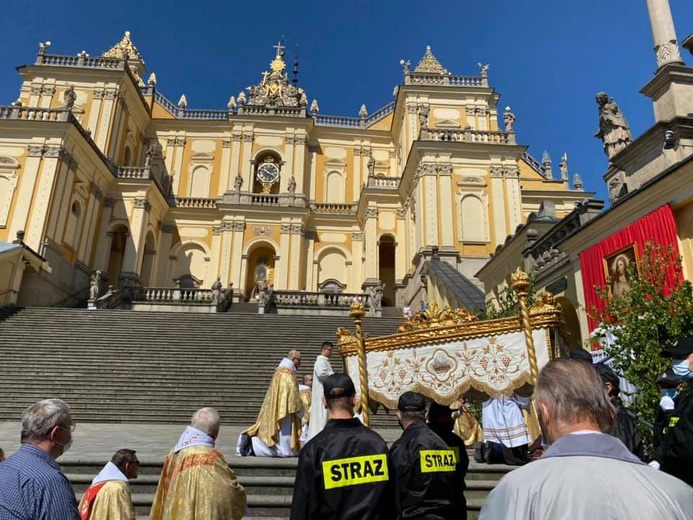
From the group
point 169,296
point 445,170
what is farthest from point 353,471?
point 445,170

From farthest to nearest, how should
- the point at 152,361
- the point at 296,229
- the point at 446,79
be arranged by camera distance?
the point at 446,79
the point at 296,229
the point at 152,361

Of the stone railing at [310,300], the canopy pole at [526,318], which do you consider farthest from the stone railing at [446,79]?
the canopy pole at [526,318]

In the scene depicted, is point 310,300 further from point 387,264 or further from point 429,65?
point 429,65

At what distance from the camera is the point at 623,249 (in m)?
9.17

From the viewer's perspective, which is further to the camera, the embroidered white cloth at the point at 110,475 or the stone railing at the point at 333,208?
the stone railing at the point at 333,208

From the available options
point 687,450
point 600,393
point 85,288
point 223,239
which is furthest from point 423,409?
point 223,239

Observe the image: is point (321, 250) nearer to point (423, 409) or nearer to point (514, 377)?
point (514, 377)

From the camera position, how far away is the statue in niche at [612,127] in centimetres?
1288

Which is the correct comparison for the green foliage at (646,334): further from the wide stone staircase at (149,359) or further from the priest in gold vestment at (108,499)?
the wide stone staircase at (149,359)

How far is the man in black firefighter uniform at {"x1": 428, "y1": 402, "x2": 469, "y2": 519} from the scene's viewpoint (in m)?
3.03

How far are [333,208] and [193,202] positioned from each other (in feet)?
30.6

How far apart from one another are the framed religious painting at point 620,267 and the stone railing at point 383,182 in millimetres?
22690

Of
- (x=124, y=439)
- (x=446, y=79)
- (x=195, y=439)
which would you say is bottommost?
(x=124, y=439)

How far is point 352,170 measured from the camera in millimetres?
35438
